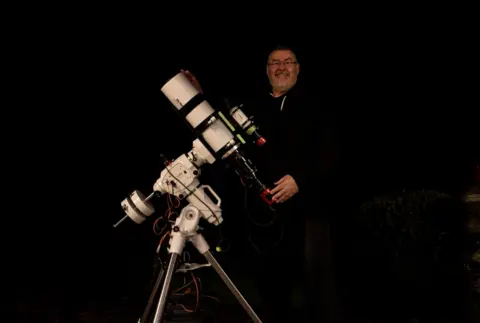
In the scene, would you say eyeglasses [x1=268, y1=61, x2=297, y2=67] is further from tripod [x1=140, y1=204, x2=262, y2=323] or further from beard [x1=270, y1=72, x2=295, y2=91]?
tripod [x1=140, y1=204, x2=262, y2=323]

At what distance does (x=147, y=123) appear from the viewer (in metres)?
5.19

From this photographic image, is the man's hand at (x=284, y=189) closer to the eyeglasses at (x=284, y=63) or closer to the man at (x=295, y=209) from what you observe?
the man at (x=295, y=209)

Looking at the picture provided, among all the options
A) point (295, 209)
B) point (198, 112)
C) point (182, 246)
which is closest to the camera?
point (198, 112)

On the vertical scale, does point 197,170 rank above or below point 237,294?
above

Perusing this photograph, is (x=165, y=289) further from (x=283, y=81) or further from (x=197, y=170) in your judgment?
(x=283, y=81)

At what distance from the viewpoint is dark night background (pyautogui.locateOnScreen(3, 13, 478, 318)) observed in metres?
4.74

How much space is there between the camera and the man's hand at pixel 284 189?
2.31m

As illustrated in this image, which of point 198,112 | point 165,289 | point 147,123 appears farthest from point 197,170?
point 147,123

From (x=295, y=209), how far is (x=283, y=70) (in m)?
0.61

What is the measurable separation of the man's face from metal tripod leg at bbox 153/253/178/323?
0.88 meters

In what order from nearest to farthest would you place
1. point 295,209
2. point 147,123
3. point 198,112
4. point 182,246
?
point 198,112 → point 182,246 → point 295,209 → point 147,123

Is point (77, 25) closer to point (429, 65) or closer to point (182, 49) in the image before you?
point (182, 49)

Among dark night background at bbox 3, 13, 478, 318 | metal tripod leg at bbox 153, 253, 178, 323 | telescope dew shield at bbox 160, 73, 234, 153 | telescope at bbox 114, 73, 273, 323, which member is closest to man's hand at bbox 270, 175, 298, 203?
telescope at bbox 114, 73, 273, 323

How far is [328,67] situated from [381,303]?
6.80 feet
